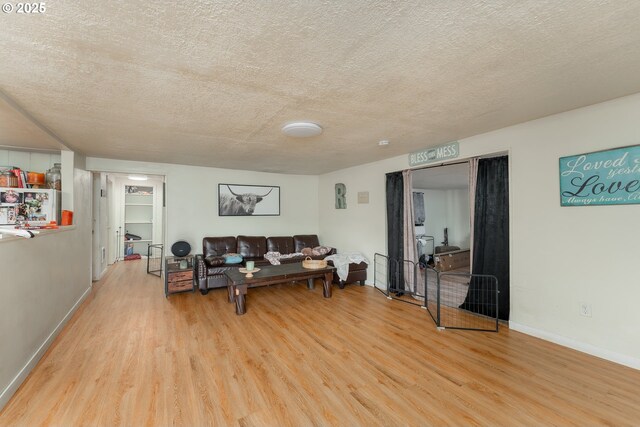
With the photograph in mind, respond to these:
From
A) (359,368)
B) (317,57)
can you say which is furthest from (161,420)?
(317,57)

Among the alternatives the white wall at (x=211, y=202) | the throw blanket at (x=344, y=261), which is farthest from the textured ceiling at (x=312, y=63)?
the throw blanket at (x=344, y=261)

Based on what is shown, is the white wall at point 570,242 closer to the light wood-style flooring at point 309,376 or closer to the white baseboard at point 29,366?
the light wood-style flooring at point 309,376

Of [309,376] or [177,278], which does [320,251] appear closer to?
[177,278]

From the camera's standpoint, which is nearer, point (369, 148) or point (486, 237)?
point (486, 237)

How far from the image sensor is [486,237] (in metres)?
3.26

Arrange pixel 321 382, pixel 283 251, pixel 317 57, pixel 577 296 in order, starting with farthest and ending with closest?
pixel 283 251 < pixel 577 296 < pixel 321 382 < pixel 317 57

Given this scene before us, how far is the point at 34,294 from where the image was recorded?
2377mm

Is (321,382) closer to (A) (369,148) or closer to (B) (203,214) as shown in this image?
(A) (369,148)

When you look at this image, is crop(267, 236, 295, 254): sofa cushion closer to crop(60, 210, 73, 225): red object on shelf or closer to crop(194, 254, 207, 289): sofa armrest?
crop(194, 254, 207, 289): sofa armrest

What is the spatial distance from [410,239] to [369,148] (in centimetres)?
159

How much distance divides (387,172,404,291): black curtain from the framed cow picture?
271 cm

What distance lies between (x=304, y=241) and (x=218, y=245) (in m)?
1.81

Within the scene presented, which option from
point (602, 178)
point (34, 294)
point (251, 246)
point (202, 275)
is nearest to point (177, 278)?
point (202, 275)
